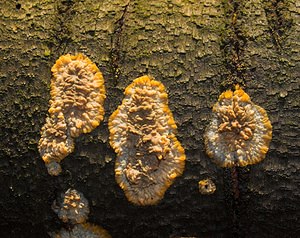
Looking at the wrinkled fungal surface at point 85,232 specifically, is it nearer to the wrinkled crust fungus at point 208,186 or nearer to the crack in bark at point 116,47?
the wrinkled crust fungus at point 208,186

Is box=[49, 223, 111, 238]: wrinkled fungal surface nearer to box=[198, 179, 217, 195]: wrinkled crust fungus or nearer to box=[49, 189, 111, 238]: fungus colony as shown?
box=[49, 189, 111, 238]: fungus colony

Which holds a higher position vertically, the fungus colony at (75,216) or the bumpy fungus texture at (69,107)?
the bumpy fungus texture at (69,107)

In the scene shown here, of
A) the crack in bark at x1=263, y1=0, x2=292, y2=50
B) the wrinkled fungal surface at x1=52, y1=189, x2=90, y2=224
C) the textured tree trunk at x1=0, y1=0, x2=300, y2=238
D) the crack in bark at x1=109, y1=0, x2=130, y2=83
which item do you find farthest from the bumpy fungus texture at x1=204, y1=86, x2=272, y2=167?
the wrinkled fungal surface at x1=52, y1=189, x2=90, y2=224

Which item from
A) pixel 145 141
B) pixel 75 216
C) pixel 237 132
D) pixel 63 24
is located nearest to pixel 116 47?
pixel 63 24

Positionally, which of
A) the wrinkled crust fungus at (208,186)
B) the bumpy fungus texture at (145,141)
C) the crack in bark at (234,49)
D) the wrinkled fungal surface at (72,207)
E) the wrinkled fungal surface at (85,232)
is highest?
the crack in bark at (234,49)

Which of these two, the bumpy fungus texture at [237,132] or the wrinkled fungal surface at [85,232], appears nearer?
the bumpy fungus texture at [237,132]

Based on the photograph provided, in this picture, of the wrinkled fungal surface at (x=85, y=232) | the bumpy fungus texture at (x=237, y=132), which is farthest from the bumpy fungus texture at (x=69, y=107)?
the bumpy fungus texture at (x=237, y=132)

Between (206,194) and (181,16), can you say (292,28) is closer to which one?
(181,16)
